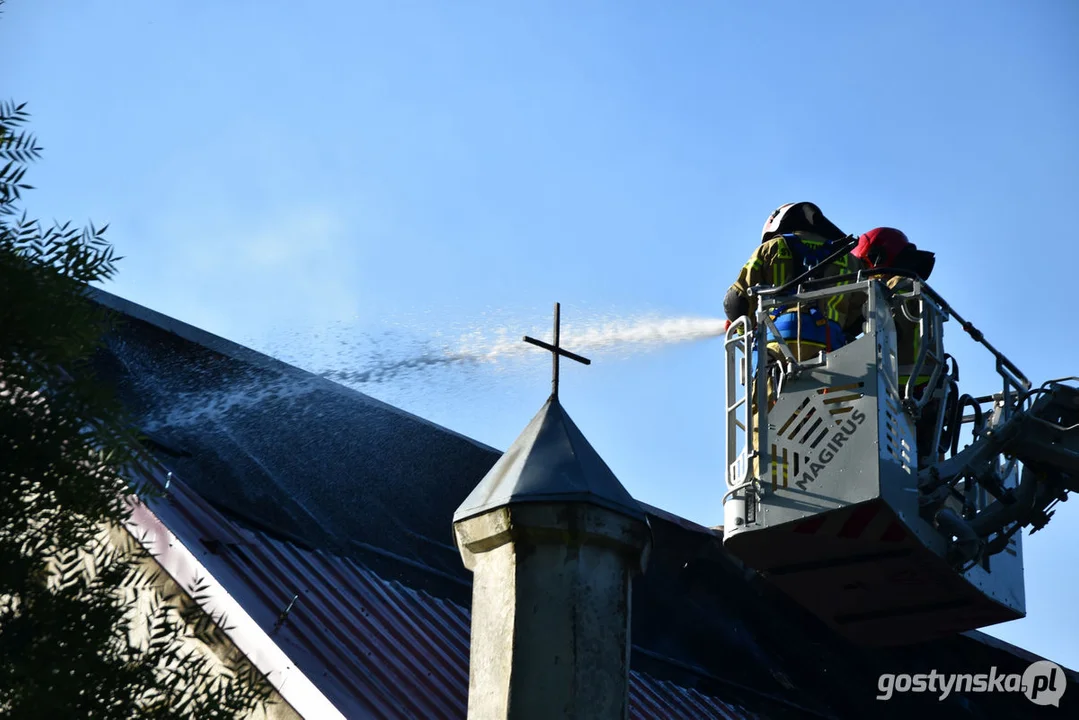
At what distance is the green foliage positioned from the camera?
5520mm

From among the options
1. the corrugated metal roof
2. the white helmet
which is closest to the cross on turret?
the corrugated metal roof

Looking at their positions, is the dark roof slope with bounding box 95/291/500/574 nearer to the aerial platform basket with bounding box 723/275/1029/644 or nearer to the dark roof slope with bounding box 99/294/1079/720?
the dark roof slope with bounding box 99/294/1079/720

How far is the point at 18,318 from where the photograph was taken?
18.5 ft

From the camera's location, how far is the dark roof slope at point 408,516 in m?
11.7

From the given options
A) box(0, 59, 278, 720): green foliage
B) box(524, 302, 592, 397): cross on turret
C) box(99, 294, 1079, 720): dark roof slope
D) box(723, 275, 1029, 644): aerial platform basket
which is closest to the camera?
box(0, 59, 278, 720): green foliage

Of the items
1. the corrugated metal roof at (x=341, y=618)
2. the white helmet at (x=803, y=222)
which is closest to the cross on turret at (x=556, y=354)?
the corrugated metal roof at (x=341, y=618)

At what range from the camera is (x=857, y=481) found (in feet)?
35.8

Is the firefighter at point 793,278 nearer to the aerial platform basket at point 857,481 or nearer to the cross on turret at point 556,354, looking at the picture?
the aerial platform basket at point 857,481

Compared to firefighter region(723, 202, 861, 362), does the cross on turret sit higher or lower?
lower

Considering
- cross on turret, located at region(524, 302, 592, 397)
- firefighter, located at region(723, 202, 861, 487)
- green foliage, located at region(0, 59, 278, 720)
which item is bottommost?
green foliage, located at region(0, 59, 278, 720)

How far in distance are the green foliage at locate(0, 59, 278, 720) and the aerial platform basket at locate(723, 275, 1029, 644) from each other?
606 centimetres

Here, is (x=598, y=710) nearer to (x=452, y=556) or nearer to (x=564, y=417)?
(x=564, y=417)

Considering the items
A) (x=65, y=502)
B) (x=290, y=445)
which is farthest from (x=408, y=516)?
(x=65, y=502)

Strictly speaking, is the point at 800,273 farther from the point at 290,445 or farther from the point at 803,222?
the point at 290,445
